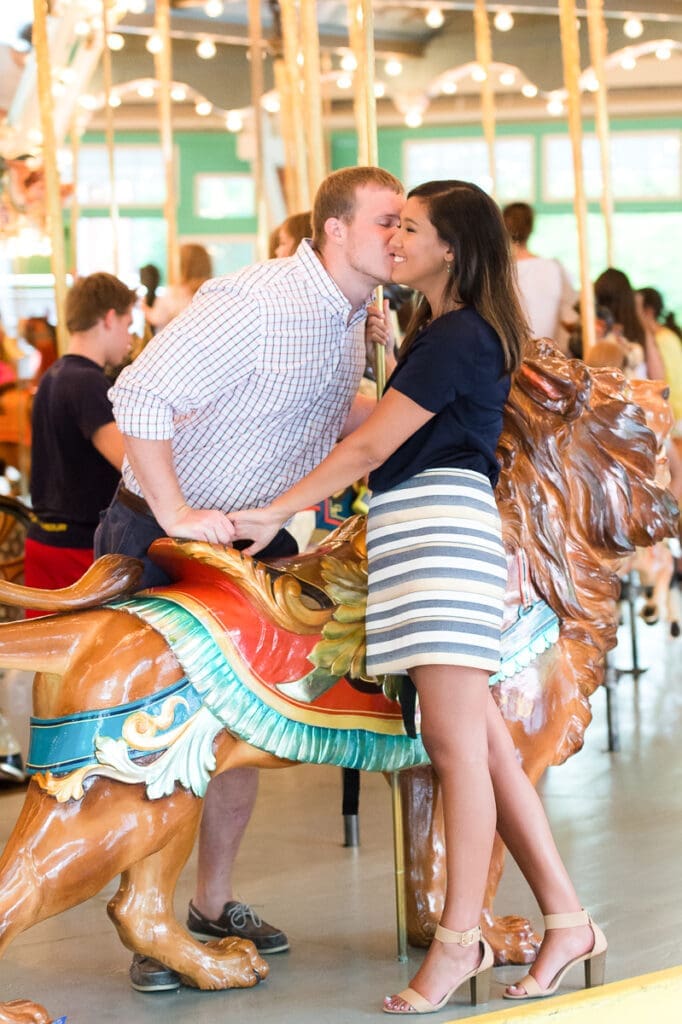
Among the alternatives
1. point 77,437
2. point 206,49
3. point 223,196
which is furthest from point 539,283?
point 223,196

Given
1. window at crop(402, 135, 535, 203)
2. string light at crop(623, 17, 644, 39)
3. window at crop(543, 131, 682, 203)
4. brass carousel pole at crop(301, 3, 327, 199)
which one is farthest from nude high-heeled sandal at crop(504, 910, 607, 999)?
window at crop(543, 131, 682, 203)

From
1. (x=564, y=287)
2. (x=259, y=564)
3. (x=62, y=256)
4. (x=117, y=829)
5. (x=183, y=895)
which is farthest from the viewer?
(x=564, y=287)

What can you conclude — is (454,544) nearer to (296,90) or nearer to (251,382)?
(251,382)

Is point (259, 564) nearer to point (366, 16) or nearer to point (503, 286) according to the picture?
point (503, 286)

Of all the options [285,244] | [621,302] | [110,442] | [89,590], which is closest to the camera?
[89,590]

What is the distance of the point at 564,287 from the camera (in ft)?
18.3

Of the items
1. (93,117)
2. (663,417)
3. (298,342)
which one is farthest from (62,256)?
(93,117)

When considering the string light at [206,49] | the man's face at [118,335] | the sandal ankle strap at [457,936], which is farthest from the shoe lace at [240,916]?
the string light at [206,49]

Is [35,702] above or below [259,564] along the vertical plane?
below

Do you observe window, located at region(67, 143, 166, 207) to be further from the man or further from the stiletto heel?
the stiletto heel

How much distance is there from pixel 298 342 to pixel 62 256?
1.71 m

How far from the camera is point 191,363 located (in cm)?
242

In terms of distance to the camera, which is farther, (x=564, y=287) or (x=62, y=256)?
(x=564, y=287)

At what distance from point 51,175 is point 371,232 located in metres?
1.90
